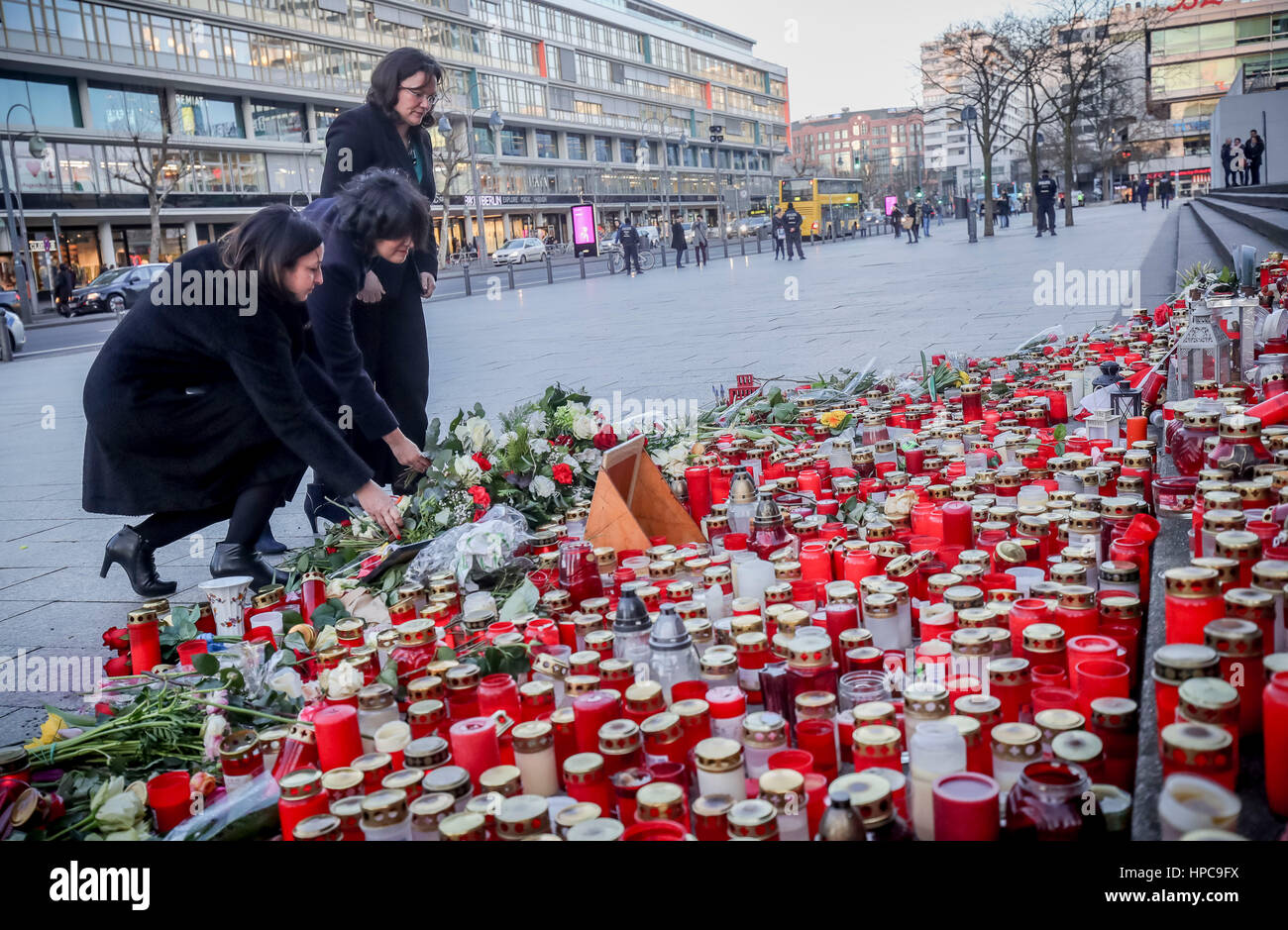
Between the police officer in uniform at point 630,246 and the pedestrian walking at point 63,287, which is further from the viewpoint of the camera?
the pedestrian walking at point 63,287

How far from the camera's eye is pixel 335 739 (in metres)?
1.83

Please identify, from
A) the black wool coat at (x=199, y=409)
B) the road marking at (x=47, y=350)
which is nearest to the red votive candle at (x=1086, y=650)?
the black wool coat at (x=199, y=409)

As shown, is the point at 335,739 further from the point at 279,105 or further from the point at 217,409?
the point at 279,105

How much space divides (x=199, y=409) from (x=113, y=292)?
2756 cm

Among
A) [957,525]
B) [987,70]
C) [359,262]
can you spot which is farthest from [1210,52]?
[957,525]

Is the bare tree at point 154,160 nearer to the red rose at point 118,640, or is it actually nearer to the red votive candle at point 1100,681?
the red rose at point 118,640

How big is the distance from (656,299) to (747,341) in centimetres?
693

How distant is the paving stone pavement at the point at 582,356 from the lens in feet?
11.8

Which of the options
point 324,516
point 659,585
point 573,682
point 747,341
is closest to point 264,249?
point 324,516

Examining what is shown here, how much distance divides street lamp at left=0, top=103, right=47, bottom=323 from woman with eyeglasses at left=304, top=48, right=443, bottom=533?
27.7 m

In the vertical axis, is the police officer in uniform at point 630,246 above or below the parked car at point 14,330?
above

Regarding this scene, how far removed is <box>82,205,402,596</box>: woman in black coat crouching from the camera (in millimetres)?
3109

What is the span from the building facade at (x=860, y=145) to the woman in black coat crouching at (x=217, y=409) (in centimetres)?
8150
